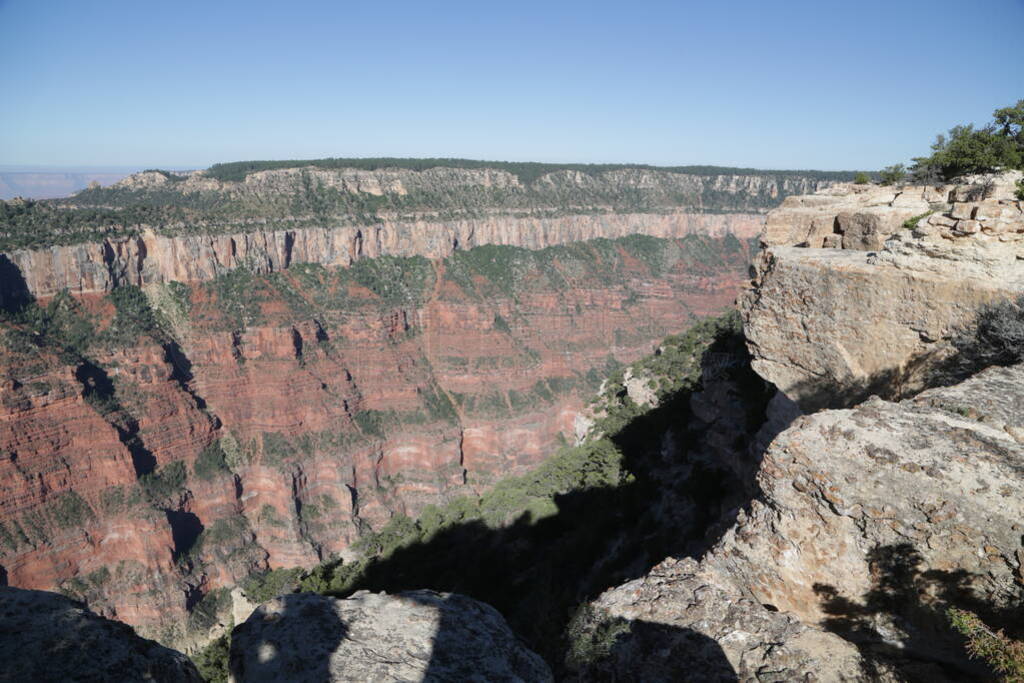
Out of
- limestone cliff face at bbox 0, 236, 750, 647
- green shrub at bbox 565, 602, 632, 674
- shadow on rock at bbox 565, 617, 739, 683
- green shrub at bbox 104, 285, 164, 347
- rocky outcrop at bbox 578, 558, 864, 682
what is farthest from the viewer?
green shrub at bbox 104, 285, 164, 347

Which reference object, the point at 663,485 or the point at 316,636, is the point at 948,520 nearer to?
the point at 316,636

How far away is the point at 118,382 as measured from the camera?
5262cm

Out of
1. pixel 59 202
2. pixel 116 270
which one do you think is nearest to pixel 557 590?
pixel 116 270

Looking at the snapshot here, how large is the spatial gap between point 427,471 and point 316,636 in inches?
2288

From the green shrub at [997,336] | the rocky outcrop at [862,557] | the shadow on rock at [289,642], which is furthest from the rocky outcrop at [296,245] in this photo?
the green shrub at [997,336]

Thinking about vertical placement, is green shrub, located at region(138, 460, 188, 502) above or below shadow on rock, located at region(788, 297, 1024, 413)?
below

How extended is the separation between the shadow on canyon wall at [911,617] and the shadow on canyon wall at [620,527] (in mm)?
6691

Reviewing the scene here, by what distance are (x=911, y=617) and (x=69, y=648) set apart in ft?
30.3

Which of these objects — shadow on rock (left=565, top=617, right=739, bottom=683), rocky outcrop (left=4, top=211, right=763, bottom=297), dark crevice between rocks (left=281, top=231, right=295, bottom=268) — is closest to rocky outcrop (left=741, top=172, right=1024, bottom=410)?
shadow on rock (left=565, top=617, right=739, bottom=683)

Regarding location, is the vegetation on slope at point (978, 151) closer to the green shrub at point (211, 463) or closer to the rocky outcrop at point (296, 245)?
the green shrub at point (211, 463)

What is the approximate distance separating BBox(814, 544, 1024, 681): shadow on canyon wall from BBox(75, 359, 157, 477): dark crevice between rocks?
56.1 meters

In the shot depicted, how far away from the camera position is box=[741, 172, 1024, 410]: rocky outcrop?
1023cm

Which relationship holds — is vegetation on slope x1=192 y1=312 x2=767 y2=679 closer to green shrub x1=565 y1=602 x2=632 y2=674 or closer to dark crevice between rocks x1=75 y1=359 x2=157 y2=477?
green shrub x1=565 y1=602 x2=632 y2=674

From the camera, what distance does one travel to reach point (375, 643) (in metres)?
6.45
